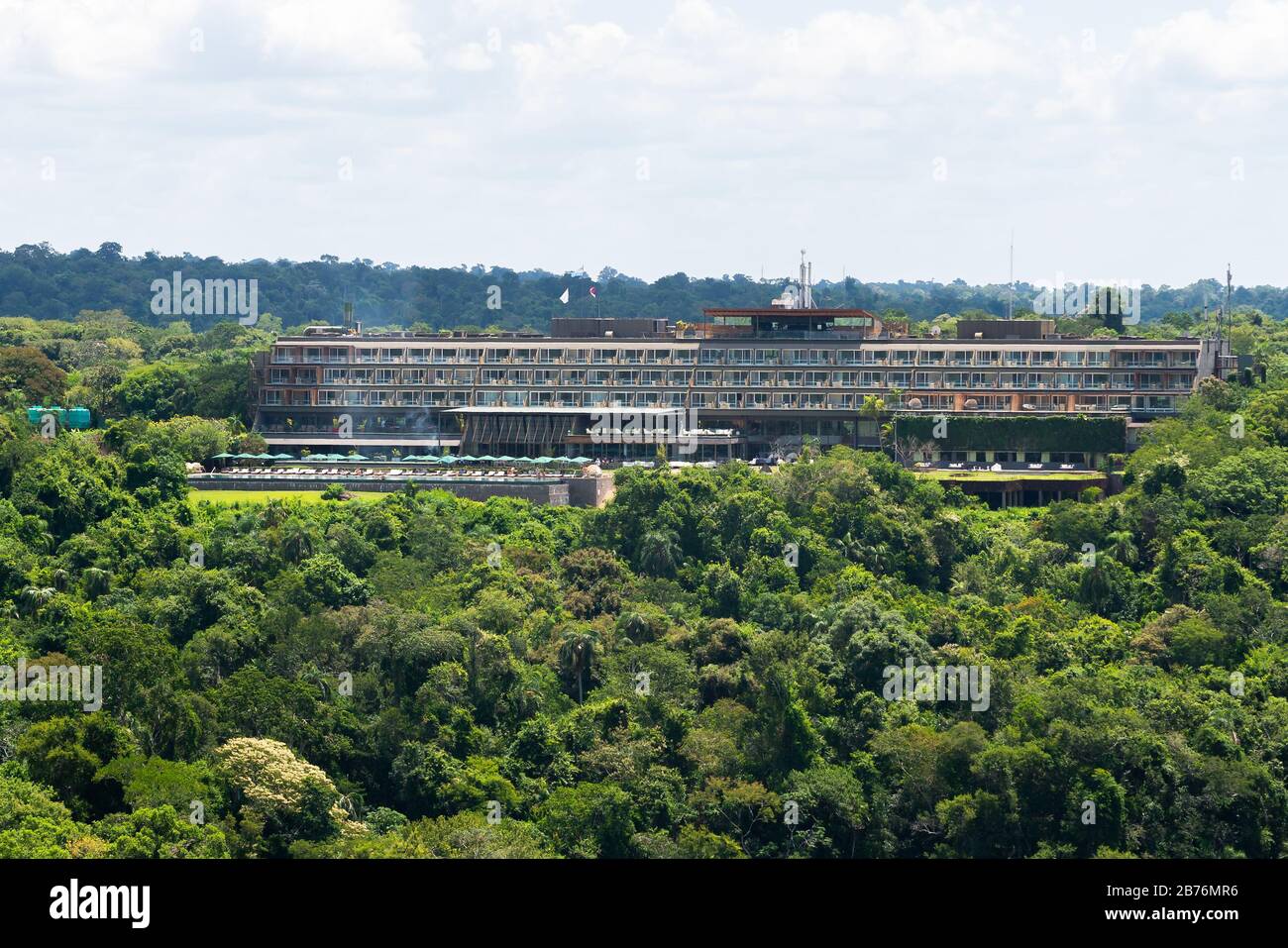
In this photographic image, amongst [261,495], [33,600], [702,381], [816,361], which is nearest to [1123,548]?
[816,361]

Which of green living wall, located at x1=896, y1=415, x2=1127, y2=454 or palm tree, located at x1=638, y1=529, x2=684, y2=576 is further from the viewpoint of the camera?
green living wall, located at x1=896, y1=415, x2=1127, y2=454

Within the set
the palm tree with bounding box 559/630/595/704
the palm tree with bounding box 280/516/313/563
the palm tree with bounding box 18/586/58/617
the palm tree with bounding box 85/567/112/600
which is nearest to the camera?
the palm tree with bounding box 559/630/595/704

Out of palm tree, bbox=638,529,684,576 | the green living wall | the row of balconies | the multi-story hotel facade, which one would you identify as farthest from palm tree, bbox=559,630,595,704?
the row of balconies

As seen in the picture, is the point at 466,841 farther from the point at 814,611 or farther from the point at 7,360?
the point at 7,360

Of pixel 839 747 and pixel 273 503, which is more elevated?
pixel 273 503

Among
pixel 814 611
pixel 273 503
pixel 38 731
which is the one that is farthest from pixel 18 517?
pixel 814 611

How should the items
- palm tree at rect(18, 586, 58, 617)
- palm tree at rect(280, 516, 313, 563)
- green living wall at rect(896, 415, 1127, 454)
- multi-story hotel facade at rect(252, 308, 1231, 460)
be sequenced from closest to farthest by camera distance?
palm tree at rect(18, 586, 58, 617) < palm tree at rect(280, 516, 313, 563) < green living wall at rect(896, 415, 1127, 454) < multi-story hotel facade at rect(252, 308, 1231, 460)

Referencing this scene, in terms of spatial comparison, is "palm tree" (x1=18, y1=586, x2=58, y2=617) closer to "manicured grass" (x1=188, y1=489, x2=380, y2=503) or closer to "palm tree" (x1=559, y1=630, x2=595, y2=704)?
"manicured grass" (x1=188, y1=489, x2=380, y2=503)

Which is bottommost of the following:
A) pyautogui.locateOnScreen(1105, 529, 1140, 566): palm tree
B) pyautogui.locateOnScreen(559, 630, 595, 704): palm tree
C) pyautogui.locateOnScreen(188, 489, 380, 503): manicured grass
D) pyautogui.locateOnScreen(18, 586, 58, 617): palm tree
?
pyautogui.locateOnScreen(559, 630, 595, 704): palm tree
